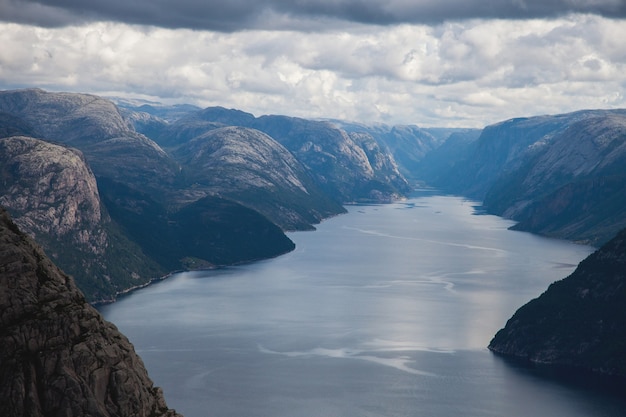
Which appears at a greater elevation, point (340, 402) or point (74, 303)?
point (74, 303)

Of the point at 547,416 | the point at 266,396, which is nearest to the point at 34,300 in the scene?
the point at 266,396

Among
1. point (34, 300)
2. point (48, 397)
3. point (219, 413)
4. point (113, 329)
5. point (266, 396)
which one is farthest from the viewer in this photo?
point (266, 396)

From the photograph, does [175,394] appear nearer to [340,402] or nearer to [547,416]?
[340,402]

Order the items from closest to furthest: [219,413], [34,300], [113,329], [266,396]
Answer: [34,300] < [113,329] < [219,413] < [266,396]

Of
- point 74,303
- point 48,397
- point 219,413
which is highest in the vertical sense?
point 74,303

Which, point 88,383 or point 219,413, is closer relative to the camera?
Result: point 88,383

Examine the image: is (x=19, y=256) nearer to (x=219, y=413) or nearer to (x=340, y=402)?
(x=219, y=413)

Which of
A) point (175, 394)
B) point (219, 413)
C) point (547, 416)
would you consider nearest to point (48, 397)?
point (219, 413)
